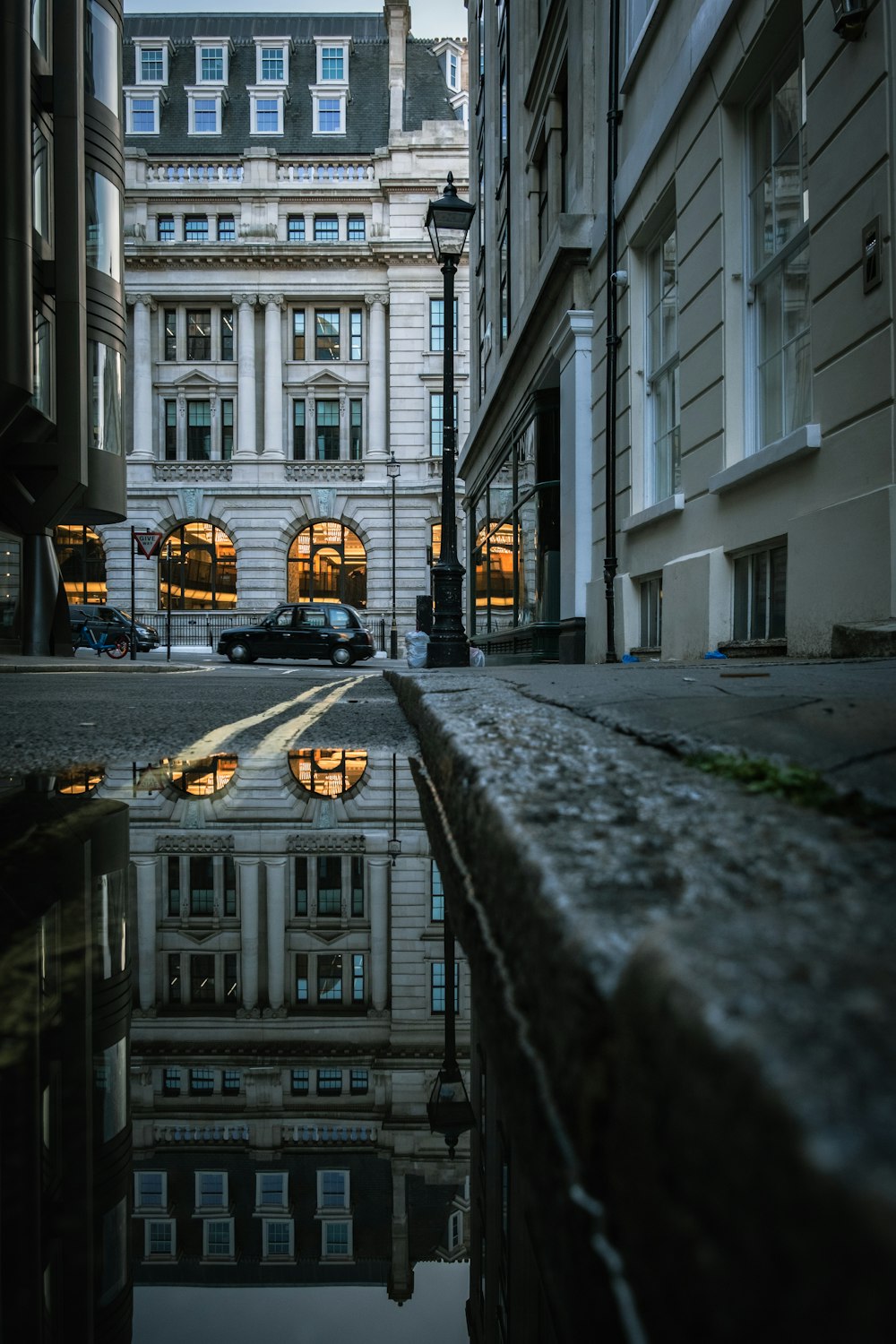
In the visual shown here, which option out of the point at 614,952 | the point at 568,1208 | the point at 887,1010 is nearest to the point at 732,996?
the point at 887,1010

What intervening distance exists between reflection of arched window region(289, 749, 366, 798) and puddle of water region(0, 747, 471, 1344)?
97cm

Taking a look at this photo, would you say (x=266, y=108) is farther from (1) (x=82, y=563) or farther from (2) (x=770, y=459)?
(2) (x=770, y=459)

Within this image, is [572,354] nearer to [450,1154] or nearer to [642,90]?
[642,90]

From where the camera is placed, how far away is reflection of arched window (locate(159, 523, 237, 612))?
1565 inches

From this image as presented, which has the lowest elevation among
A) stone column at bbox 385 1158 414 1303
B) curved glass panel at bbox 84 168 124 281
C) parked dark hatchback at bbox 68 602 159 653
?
stone column at bbox 385 1158 414 1303

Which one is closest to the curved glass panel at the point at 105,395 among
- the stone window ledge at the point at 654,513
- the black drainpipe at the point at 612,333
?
the black drainpipe at the point at 612,333

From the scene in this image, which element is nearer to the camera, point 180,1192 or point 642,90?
point 180,1192

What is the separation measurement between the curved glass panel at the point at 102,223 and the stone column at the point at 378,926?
21.6m

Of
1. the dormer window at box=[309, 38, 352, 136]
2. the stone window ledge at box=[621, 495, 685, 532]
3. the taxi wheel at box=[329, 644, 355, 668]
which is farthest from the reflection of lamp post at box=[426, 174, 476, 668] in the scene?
the dormer window at box=[309, 38, 352, 136]

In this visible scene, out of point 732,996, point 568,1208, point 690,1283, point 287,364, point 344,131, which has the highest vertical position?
point 344,131

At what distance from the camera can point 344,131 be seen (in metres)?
41.8

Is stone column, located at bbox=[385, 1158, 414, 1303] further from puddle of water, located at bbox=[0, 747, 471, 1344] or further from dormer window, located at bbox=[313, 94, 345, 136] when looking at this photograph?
dormer window, located at bbox=[313, 94, 345, 136]

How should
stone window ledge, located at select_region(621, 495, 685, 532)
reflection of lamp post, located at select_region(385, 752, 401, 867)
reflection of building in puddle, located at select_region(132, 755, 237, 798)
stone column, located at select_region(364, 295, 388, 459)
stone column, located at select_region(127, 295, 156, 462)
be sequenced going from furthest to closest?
1. stone column, located at select_region(364, 295, 388, 459)
2. stone column, located at select_region(127, 295, 156, 462)
3. stone window ledge, located at select_region(621, 495, 685, 532)
4. reflection of building in puddle, located at select_region(132, 755, 237, 798)
5. reflection of lamp post, located at select_region(385, 752, 401, 867)

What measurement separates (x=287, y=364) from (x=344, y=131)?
10.00m
